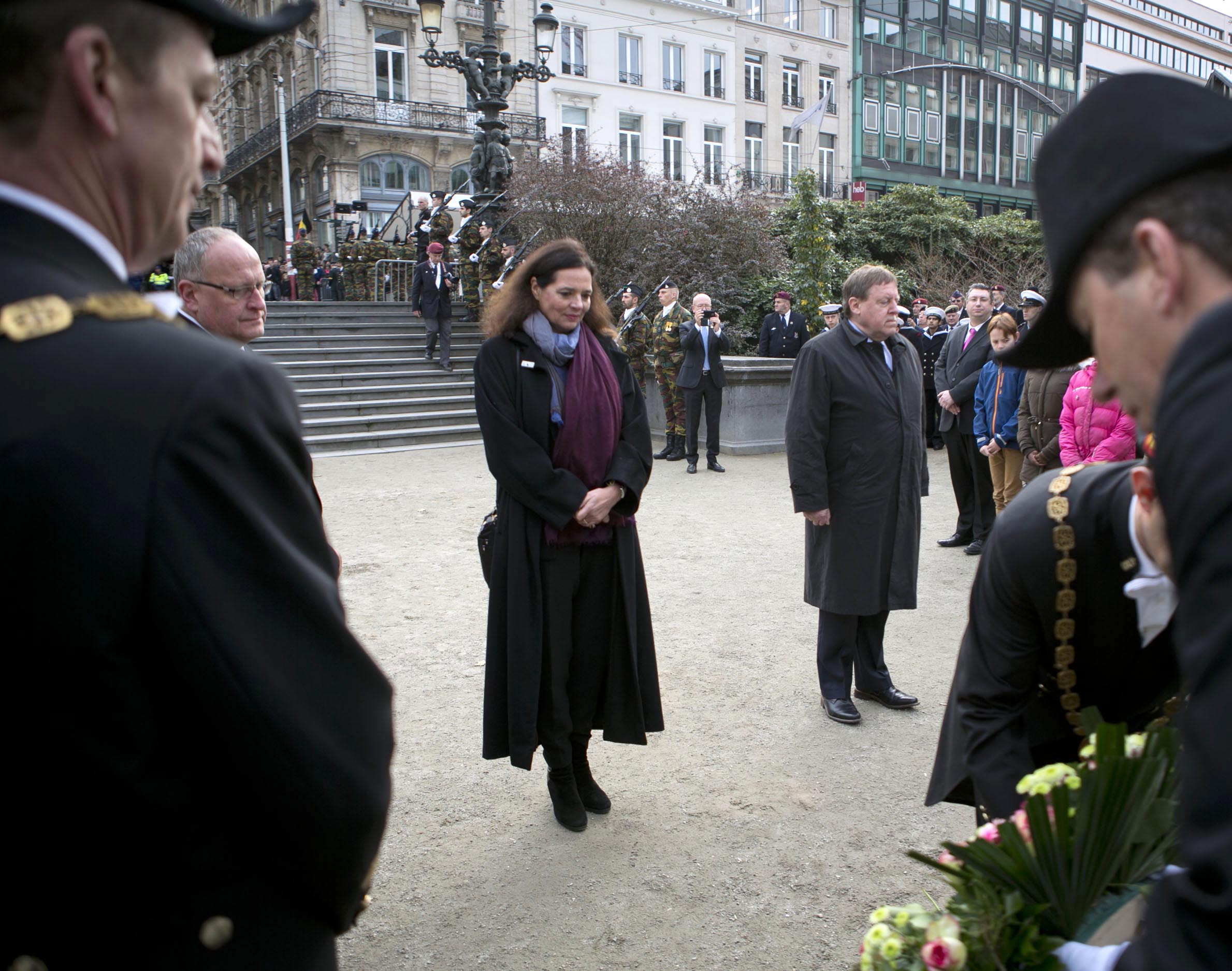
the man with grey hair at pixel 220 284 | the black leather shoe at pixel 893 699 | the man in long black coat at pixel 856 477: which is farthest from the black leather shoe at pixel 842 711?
the man with grey hair at pixel 220 284

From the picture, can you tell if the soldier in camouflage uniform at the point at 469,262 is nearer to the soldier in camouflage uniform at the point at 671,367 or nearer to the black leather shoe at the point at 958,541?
the soldier in camouflage uniform at the point at 671,367

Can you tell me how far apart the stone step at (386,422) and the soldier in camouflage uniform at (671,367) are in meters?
3.14

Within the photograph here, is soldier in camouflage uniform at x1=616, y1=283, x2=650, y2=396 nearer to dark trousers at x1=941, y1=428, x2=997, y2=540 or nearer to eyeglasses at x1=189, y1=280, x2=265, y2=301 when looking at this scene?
dark trousers at x1=941, y1=428, x2=997, y2=540

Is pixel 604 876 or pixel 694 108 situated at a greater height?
pixel 694 108

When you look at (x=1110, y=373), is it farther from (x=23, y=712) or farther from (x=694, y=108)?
(x=694, y=108)

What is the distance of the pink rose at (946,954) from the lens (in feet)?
4.30

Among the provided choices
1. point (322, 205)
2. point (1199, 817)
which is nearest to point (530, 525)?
point (1199, 817)

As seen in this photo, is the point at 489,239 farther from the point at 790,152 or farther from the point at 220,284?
the point at 790,152

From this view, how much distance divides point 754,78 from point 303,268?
26.8 m

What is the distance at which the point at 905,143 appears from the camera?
1916 inches

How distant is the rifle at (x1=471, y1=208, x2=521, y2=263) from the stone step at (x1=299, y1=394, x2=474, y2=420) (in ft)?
10.7

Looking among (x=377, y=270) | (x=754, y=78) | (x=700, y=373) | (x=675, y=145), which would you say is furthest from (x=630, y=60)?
(x=700, y=373)

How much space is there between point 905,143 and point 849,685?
49042mm

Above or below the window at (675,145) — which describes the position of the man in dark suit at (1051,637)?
below
